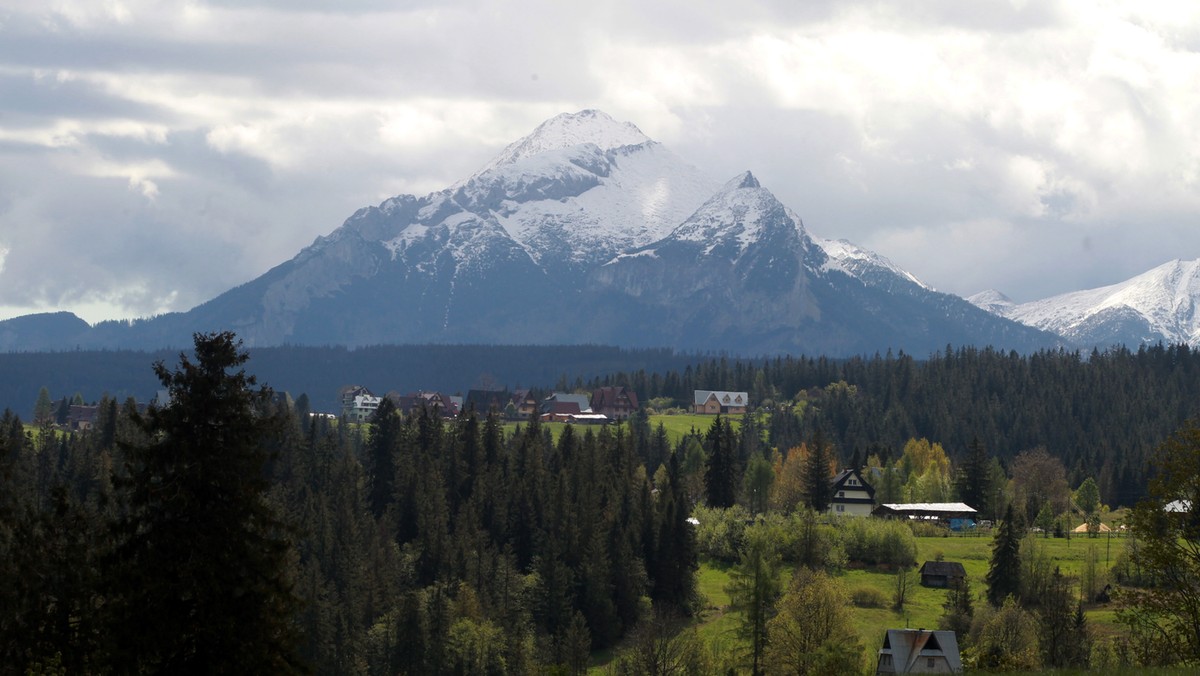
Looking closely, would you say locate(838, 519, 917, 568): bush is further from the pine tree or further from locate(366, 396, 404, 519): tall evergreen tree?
locate(366, 396, 404, 519): tall evergreen tree

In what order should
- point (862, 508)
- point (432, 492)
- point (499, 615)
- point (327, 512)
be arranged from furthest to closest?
point (862, 508) < point (432, 492) < point (327, 512) < point (499, 615)

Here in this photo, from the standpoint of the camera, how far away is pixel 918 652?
274 ft

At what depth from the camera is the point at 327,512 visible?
416 feet

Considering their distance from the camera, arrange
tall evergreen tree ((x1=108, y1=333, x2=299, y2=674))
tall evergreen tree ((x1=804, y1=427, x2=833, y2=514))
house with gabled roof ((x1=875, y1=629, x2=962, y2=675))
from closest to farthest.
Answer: tall evergreen tree ((x1=108, y1=333, x2=299, y2=674)), house with gabled roof ((x1=875, y1=629, x2=962, y2=675)), tall evergreen tree ((x1=804, y1=427, x2=833, y2=514))

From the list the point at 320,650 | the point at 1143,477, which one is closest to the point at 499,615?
the point at 320,650

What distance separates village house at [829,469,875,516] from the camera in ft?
570

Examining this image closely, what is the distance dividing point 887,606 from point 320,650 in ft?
146

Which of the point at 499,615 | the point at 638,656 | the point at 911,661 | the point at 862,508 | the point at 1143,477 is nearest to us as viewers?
the point at 911,661

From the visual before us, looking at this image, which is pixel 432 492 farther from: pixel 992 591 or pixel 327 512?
pixel 992 591

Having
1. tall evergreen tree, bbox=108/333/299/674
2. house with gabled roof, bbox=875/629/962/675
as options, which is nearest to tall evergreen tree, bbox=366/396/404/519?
house with gabled roof, bbox=875/629/962/675

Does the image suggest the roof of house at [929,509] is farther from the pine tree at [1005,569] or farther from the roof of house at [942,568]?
the pine tree at [1005,569]

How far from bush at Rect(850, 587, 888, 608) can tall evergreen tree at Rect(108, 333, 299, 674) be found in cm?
9023

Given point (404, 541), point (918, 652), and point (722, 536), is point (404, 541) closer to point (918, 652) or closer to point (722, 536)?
point (722, 536)

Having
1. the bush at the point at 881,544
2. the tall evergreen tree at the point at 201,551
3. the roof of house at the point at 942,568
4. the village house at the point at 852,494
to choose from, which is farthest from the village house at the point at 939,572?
the tall evergreen tree at the point at 201,551
